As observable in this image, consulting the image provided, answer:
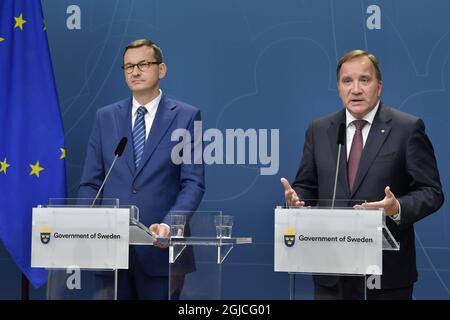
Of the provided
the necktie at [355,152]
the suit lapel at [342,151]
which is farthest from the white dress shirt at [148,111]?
the necktie at [355,152]

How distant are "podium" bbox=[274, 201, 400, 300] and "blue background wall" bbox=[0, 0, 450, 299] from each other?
2255 millimetres

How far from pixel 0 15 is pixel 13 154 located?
1018mm

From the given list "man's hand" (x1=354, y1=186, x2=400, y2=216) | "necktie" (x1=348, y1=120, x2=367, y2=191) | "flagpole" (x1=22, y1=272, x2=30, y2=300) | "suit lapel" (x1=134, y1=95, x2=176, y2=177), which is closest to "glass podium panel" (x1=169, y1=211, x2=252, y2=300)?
"man's hand" (x1=354, y1=186, x2=400, y2=216)

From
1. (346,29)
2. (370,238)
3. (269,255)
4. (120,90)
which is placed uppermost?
(346,29)

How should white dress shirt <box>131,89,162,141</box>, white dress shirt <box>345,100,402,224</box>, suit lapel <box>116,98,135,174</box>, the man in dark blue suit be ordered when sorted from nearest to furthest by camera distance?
white dress shirt <box>345,100,402,224</box>
the man in dark blue suit
suit lapel <box>116,98,135,174</box>
white dress shirt <box>131,89,162,141</box>

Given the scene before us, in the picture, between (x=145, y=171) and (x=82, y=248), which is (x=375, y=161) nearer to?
(x=145, y=171)

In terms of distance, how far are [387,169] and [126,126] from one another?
1.67 m

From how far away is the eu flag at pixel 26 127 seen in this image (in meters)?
5.59

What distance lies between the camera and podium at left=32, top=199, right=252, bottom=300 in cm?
365

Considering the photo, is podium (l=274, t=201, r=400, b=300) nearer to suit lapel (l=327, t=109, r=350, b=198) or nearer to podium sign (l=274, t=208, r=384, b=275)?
podium sign (l=274, t=208, r=384, b=275)

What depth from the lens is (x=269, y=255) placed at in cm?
604

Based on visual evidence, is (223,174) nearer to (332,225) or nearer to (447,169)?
(447,169)

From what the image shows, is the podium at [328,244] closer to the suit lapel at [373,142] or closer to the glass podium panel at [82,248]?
the glass podium panel at [82,248]
